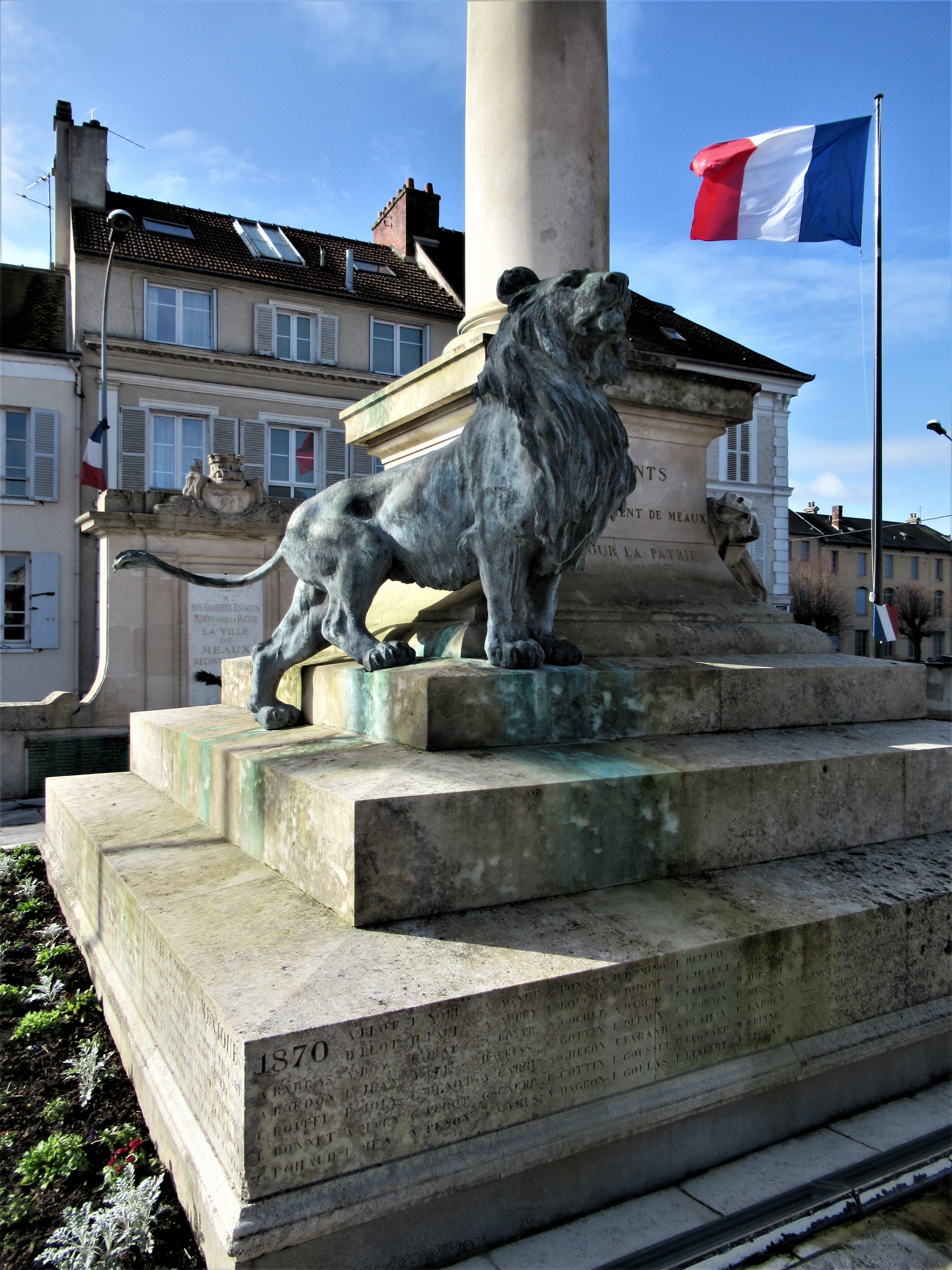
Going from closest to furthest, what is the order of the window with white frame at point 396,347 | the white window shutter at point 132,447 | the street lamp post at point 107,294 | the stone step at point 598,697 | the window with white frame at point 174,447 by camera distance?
the stone step at point 598,697
the street lamp post at point 107,294
the white window shutter at point 132,447
the window with white frame at point 174,447
the window with white frame at point 396,347

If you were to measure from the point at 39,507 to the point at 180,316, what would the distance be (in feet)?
17.7

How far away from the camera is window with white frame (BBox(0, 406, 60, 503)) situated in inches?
731

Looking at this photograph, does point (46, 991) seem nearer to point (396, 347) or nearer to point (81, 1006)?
point (81, 1006)

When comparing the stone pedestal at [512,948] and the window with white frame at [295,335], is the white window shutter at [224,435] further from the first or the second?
the stone pedestal at [512,948]

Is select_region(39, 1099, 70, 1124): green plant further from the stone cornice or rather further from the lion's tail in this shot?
the stone cornice

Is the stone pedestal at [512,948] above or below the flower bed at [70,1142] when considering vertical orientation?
above

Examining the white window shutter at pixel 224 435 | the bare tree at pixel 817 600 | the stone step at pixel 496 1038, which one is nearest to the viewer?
the stone step at pixel 496 1038

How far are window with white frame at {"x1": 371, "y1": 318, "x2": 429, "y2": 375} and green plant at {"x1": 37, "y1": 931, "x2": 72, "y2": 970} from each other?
19717mm

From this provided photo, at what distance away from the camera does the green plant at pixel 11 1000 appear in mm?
3490

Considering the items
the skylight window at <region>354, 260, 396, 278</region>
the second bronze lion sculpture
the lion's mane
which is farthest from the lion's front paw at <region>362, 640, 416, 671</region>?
the skylight window at <region>354, 260, 396, 278</region>

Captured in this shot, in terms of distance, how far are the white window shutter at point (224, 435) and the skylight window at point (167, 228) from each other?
4.91 metres

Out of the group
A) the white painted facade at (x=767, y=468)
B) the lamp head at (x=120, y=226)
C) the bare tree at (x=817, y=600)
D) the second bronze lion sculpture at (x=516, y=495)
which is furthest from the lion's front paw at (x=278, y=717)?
the bare tree at (x=817, y=600)

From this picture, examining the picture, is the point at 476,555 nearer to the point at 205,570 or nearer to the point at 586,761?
the point at 586,761

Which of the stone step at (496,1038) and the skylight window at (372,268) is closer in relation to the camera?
the stone step at (496,1038)
